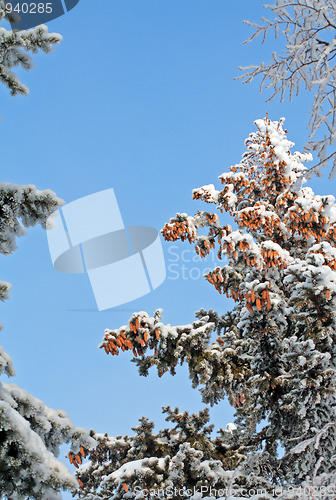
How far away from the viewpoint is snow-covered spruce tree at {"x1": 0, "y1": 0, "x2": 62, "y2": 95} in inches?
152

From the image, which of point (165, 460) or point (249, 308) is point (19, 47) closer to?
point (249, 308)

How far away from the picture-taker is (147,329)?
24.5 ft

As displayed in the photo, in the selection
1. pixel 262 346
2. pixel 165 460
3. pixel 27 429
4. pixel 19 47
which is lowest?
pixel 27 429

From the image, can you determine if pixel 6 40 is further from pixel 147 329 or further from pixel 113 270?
pixel 113 270

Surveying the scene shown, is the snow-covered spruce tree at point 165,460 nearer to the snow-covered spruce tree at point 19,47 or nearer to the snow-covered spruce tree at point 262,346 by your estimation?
the snow-covered spruce tree at point 262,346

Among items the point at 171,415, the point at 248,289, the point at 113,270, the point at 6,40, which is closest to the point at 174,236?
the point at 113,270

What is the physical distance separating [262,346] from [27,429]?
19.8 ft

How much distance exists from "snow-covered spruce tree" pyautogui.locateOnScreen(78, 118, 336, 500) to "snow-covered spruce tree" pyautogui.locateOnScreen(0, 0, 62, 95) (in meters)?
4.51

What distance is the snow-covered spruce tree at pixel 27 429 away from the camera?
3.07 meters

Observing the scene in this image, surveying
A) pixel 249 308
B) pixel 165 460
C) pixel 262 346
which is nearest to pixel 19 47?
pixel 249 308

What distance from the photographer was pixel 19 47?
12.9ft

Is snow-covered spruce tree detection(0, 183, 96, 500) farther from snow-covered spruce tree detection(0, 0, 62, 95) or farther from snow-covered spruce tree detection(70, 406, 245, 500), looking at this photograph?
snow-covered spruce tree detection(70, 406, 245, 500)

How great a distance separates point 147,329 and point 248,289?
199 cm

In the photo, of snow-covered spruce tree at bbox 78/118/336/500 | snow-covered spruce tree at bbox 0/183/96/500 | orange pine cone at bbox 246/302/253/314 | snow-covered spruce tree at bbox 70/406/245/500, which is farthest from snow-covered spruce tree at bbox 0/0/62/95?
snow-covered spruce tree at bbox 70/406/245/500
